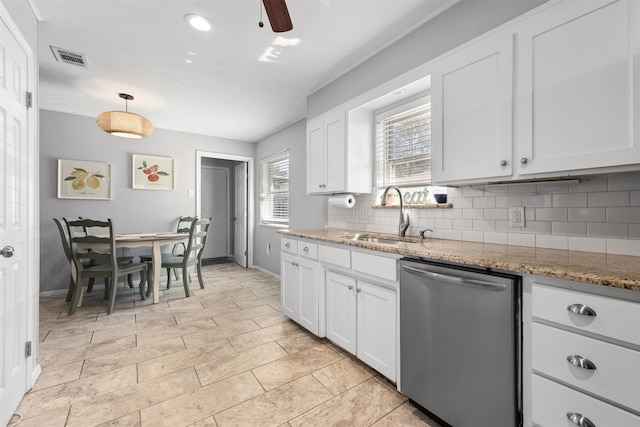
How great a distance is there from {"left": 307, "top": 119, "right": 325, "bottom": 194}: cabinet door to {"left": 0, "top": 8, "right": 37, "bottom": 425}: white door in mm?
2184

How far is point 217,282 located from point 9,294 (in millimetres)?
2935

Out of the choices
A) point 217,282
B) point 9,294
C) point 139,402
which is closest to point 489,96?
point 139,402

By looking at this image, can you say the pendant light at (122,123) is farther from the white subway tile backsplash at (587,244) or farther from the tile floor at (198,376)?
the white subway tile backsplash at (587,244)

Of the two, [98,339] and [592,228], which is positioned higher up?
[592,228]

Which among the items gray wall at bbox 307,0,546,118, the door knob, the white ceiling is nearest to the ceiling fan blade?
the white ceiling

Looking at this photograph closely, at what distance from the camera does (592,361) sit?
0.98 metres

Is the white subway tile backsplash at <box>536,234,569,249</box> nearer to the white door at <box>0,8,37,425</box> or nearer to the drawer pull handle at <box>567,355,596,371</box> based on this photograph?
the drawer pull handle at <box>567,355,596,371</box>

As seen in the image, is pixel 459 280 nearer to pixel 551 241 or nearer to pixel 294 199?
pixel 551 241

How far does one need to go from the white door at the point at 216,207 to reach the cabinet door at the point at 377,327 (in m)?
5.16

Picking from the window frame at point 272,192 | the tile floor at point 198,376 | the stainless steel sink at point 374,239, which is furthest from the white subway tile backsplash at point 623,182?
the window frame at point 272,192

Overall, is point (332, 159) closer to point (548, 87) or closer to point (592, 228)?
point (548, 87)

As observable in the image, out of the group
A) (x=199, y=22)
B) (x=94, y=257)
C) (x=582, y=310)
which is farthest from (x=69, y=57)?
(x=582, y=310)

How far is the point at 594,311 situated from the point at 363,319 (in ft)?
4.04

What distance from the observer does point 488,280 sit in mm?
1224
